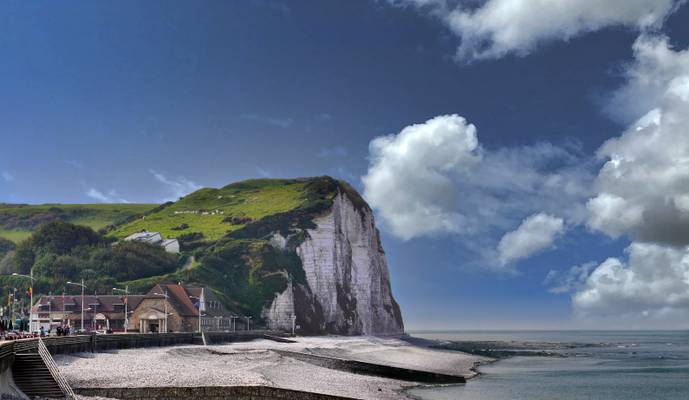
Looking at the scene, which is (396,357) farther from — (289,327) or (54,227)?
(54,227)

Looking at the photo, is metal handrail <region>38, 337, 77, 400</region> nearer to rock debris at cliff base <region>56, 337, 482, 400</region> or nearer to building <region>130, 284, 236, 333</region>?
rock debris at cliff base <region>56, 337, 482, 400</region>

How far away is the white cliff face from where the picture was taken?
154 meters

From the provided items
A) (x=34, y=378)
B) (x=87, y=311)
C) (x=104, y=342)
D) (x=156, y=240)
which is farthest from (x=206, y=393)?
(x=156, y=240)

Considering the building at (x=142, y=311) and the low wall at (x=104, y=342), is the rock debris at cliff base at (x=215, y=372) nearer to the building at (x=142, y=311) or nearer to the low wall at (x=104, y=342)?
the low wall at (x=104, y=342)

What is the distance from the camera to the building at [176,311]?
393 feet

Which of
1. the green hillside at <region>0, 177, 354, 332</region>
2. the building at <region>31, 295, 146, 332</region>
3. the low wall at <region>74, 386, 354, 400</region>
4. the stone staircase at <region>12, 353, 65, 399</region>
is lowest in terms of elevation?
the low wall at <region>74, 386, 354, 400</region>

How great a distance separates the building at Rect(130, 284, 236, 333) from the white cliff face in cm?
1928

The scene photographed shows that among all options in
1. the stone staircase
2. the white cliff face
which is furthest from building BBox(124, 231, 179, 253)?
the stone staircase

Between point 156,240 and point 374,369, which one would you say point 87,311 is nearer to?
point 156,240

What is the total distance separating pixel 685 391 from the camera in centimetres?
7438

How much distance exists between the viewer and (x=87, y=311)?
126 metres

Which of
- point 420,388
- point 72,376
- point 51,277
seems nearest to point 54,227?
point 51,277

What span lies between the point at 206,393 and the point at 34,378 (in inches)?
361

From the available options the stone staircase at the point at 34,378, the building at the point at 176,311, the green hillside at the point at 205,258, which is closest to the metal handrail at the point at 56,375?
the stone staircase at the point at 34,378
